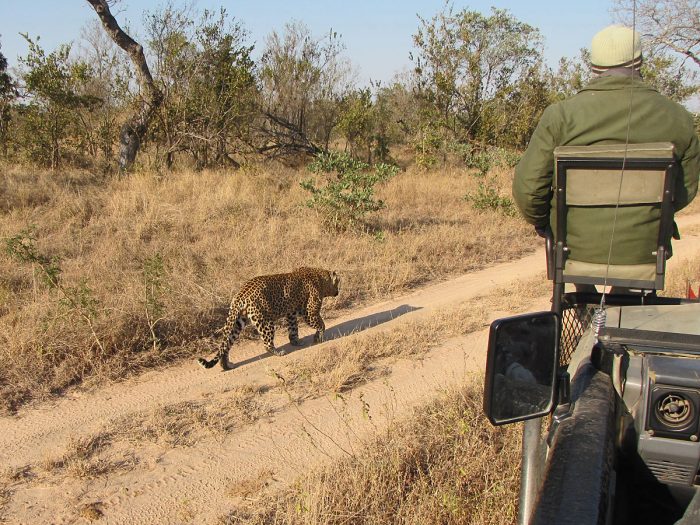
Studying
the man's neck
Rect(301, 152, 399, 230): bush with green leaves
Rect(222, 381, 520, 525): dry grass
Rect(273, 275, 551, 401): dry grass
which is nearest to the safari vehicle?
Rect(222, 381, 520, 525): dry grass

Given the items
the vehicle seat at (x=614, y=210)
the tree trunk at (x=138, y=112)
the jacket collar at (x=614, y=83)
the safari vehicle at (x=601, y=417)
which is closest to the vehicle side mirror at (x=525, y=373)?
the safari vehicle at (x=601, y=417)

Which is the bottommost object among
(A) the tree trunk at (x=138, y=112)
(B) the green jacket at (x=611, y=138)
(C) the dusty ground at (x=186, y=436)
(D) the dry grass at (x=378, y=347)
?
(C) the dusty ground at (x=186, y=436)

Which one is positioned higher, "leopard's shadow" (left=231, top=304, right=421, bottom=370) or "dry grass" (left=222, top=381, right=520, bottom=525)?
"dry grass" (left=222, top=381, right=520, bottom=525)

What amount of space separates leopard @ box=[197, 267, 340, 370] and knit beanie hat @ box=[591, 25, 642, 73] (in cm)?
371

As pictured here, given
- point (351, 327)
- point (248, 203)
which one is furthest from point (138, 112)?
point (351, 327)

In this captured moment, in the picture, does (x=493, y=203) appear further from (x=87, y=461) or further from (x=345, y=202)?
(x=87, y=461)

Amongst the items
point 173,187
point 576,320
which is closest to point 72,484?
point 576,320

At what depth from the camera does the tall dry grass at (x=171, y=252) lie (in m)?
5.53

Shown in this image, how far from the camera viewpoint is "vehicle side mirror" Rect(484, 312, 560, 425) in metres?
1.76

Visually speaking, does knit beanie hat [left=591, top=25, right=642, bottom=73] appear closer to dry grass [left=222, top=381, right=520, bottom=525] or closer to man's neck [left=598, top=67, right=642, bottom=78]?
Result: man's neck [left=598, top=67, right=642, bottom=78]

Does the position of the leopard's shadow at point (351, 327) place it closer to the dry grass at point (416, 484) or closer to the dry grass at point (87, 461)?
the dry grass at point (87, 461)

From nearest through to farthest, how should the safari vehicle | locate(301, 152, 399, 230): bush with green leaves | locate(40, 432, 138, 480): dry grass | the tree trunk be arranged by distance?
the safari vehicle
locate(40, 432, 138, 480): dry grass
locate(301, 152, 399, 230): bush with green leaves
the tree trunk

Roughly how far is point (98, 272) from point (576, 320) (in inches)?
221

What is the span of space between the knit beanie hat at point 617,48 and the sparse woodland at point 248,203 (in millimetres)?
2053
